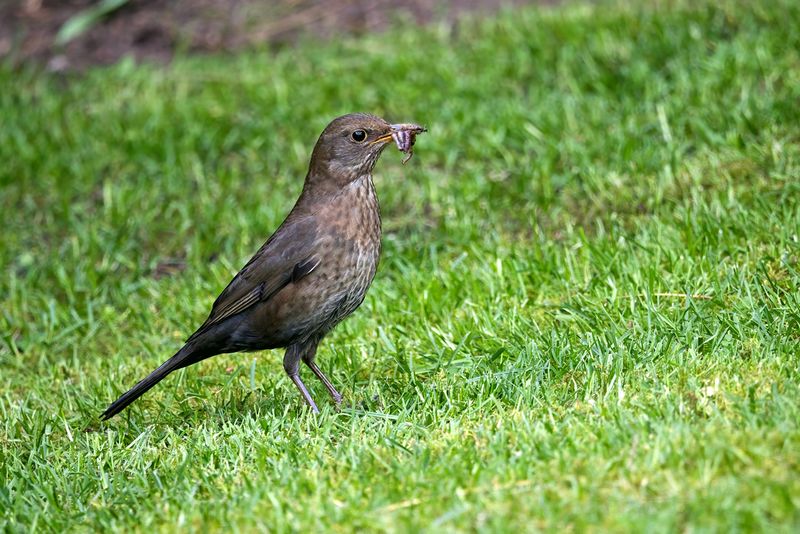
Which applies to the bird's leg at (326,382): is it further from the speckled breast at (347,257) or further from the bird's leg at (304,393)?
the speckled breast at (347,257)

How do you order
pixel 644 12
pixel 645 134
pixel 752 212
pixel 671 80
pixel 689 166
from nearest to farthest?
pixel 752 212
pixel 689 166
pixel 645 134
pixel 671 80
pixel 644 12

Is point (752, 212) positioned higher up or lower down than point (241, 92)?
lower down

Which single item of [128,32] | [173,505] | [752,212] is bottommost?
[752,212]

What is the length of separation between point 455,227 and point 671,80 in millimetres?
2042

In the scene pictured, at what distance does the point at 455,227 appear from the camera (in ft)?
21.9

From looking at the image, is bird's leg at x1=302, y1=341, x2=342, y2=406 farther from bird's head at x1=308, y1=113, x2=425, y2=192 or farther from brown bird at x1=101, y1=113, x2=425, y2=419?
bird's head at x1=308, y1=113, x2=425, y2=192

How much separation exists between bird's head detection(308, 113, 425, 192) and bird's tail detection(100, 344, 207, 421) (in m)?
0.99

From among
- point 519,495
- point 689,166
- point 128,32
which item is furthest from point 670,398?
point 128,32

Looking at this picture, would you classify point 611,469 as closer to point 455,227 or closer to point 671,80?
point 455,227

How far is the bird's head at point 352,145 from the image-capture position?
5.25 metres

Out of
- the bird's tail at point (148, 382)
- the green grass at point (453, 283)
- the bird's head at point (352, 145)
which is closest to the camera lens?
the green grass at point (453, 283)

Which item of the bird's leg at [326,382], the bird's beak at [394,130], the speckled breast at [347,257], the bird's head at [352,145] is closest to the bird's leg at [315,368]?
the bird's leg at [326,382]

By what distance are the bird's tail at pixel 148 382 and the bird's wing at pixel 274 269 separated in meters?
0.10

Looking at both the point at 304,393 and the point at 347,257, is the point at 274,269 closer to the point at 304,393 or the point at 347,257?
the point at 347,257
